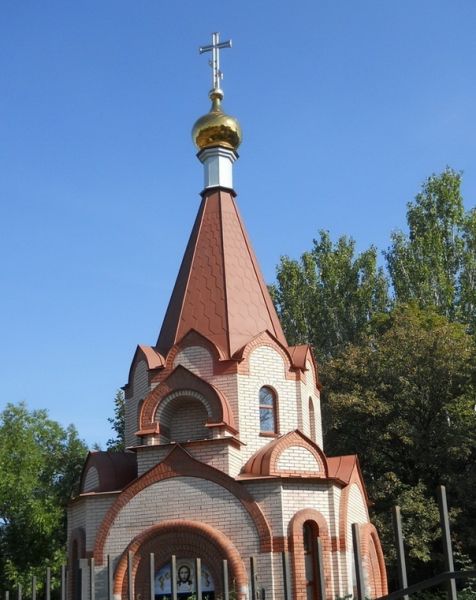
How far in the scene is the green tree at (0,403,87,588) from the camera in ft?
57.1

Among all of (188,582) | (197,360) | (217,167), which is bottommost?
(188,582)

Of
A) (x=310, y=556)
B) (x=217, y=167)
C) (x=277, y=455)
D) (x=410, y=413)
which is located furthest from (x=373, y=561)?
(x=217, y=167)

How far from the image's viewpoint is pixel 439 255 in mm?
24500

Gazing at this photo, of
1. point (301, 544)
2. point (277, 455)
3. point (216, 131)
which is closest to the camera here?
point (301, 544)

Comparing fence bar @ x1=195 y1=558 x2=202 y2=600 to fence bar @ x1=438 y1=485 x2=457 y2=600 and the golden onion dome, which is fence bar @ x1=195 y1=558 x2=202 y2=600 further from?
the golden onion dome

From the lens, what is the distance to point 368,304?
24203 mm

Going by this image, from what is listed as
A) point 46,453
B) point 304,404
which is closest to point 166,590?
point 304,404

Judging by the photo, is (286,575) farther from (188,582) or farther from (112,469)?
(112,469)

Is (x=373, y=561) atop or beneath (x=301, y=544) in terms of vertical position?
beneath

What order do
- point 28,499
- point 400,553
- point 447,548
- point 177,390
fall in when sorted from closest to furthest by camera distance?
point 447,548 → point 400,553 → point 177,390 → point 28,499

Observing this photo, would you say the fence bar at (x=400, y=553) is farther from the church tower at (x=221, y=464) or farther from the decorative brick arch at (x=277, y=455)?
the decorative brick arch at (x=277, y=455)

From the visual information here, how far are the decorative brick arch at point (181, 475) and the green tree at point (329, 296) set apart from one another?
12.3 metres

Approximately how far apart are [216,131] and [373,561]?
8.38m

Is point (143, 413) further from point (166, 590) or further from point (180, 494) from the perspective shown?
point (166, 590)
